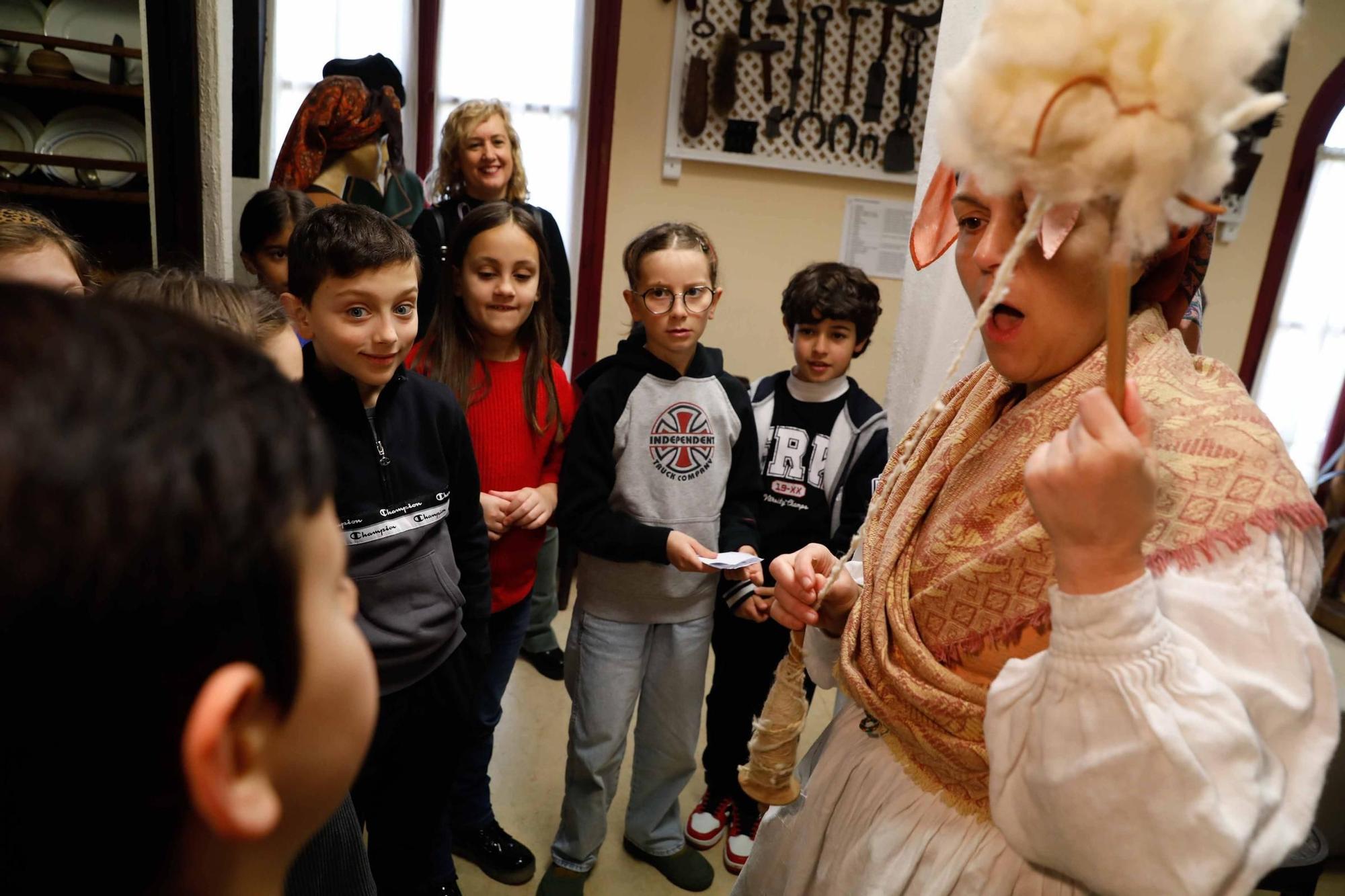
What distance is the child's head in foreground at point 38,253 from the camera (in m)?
1.16

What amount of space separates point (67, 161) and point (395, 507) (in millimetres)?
1174

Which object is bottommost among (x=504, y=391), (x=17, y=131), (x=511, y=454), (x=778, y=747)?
(x=778, y=747)

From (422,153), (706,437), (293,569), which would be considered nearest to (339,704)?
(293,569)

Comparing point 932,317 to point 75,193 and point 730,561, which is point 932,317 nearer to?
point 730,561

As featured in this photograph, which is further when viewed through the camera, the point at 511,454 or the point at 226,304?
the point at 511,454

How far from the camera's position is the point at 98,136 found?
184 cm

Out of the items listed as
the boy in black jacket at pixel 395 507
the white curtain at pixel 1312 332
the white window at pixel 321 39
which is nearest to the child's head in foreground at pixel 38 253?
the boy in black jacket at pixel 395 507

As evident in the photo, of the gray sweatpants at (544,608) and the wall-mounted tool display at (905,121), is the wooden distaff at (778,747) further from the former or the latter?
the wall-mounted tool display at (905,121)

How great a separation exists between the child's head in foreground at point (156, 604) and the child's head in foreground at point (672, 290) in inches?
54.0

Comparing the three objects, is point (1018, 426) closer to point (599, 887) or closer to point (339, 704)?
point (339, 704)

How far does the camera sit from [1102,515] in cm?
60

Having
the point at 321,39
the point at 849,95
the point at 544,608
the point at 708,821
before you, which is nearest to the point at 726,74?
the point at 849,95

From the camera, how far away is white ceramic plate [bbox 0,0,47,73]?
174 centimetres

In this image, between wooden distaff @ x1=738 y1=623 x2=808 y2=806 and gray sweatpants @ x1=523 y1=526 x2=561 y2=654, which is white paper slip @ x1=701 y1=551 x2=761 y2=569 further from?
gray sweatpants @ x1=523 y1=526 x2=561 y2=654
